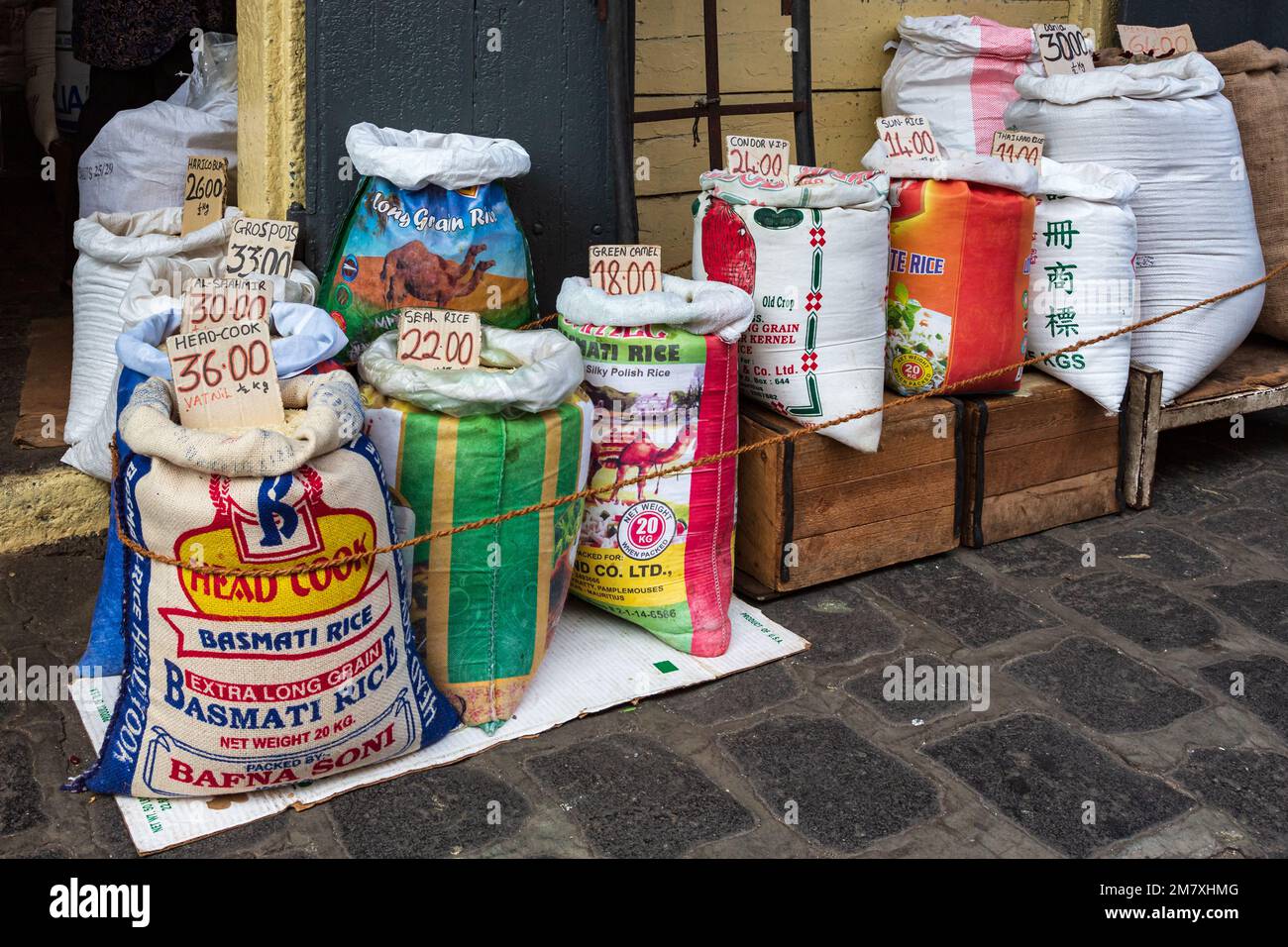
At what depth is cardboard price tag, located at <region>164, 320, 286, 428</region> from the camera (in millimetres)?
2139

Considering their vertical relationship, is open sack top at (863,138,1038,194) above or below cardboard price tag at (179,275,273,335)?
above

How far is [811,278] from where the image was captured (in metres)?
2.84

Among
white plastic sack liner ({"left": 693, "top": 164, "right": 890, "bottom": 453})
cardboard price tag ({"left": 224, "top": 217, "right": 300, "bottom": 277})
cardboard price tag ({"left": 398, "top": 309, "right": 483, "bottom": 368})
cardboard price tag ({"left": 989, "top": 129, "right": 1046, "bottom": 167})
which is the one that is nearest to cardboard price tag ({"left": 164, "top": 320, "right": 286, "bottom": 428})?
cardboard price tag ({"left": 398, "top": 309, "right": 483, "bottom": 368})

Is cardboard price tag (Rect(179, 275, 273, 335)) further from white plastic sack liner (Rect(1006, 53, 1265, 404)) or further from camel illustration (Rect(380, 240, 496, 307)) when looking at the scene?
white plastic sack liner (Rect(1006, 53, 1265, 404))

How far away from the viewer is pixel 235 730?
6.84 ft

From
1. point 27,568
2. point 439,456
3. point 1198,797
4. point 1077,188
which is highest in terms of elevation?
point 1077,188

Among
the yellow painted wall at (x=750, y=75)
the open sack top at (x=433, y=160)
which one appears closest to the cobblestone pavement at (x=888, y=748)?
the open sack top at (x=433, y=160)

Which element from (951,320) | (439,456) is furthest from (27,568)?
(951,320)

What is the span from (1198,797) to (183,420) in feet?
6.07

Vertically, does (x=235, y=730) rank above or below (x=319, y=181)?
below

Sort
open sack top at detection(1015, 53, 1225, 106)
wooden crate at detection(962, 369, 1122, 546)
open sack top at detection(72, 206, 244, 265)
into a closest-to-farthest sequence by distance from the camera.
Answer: open sack top at detection(72, 206, 244, 265), wooden crate at detection(962, 369, 1122, 546), open sack top at detection(1015, 53, 1225, 106)

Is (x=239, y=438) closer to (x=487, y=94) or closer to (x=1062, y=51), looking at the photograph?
(x=487, y=94)

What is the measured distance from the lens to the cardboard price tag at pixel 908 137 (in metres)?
3.12

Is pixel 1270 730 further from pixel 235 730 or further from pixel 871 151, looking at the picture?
pixel 235 730
